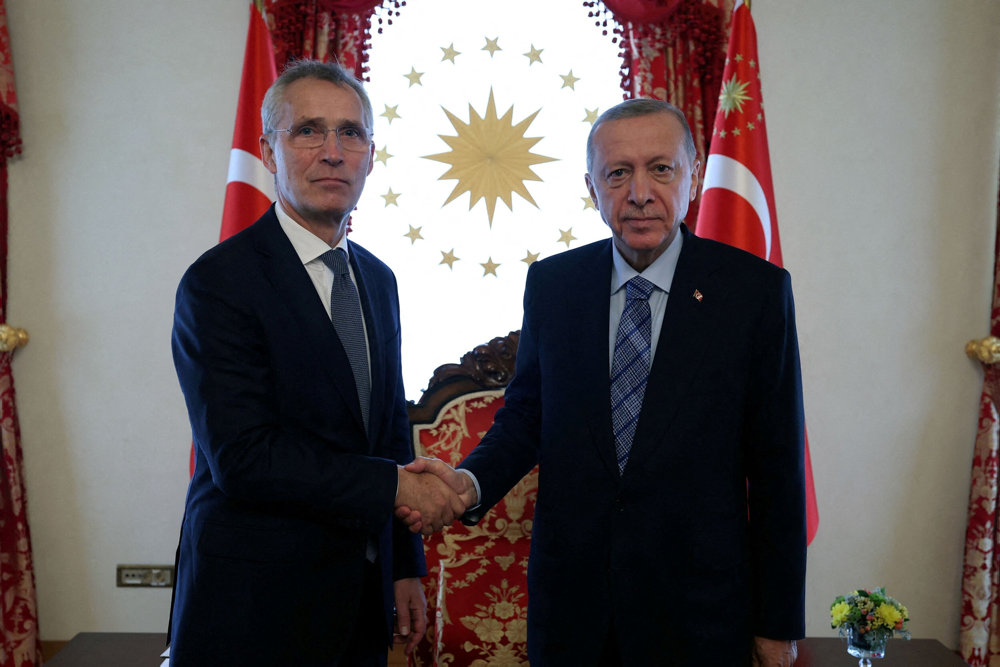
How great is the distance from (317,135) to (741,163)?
5.80 feet

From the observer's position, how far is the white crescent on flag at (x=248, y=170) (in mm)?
2811

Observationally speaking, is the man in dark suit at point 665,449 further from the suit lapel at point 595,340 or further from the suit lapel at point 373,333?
the suit lapel at point 373,333

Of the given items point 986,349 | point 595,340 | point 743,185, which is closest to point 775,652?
point 595,340

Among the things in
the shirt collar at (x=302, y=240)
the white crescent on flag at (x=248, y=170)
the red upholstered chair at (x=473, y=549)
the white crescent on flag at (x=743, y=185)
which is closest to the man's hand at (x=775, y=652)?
the red upholstered chair at (x=473, y=549)

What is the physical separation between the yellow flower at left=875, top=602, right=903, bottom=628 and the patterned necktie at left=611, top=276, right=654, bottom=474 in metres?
0.87

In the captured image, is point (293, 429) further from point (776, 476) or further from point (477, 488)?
point (776, 476)

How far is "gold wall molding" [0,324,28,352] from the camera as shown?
10.0 ft

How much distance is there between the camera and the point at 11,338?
122 inches

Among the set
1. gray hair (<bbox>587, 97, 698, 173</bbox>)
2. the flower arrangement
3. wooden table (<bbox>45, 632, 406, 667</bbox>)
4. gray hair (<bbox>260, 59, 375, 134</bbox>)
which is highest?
gray hair (<bbox>260, 59, 375, 134</bbox>)

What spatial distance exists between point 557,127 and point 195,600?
2537 millimetres

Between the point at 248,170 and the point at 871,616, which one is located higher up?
the point at 248,170

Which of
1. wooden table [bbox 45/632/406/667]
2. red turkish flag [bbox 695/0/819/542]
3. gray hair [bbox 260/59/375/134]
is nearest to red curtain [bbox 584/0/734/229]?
red turkish flag [bbox 695/0/819/542]

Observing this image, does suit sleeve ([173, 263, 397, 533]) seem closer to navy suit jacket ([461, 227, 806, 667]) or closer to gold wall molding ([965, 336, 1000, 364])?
navy suit jacket ([461, 227, 806, 667])

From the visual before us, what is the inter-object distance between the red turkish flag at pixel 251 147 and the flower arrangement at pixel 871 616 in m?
2.27
